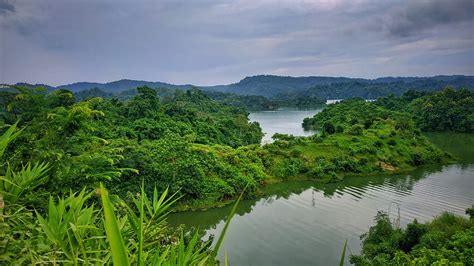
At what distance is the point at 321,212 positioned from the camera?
15.7 meters

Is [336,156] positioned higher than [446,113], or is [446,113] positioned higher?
[446,113]

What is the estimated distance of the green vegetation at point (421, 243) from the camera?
25.3 feet

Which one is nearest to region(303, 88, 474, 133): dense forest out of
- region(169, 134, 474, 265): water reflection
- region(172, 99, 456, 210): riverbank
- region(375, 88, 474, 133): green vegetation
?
region(375, 88, 474, 133): green vegetation

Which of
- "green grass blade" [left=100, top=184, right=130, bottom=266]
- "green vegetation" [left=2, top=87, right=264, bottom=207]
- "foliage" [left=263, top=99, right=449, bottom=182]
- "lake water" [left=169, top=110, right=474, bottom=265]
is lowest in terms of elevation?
"lake water" [left=169, top=110, right=474, bottom=265]

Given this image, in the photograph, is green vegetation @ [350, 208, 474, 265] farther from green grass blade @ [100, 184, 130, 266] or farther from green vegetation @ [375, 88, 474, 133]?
green vegetation @ [375, 88, 474, 133]

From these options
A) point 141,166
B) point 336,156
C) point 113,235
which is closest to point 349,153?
point 336,156

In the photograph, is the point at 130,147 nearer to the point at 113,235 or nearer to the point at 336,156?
the point at 336,156

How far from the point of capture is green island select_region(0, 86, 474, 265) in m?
1.45

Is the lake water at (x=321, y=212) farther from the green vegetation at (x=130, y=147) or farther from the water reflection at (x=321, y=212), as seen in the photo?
the green vegetation at (x=130, y=147)

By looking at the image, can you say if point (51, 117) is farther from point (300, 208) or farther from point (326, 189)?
point (326, 189)

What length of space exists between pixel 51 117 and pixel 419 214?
16058mm

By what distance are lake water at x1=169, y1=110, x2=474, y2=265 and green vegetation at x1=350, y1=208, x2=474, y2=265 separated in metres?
1.62

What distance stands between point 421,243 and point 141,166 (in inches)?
431

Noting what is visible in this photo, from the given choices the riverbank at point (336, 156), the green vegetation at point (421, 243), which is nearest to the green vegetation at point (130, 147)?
the riverbank at point (336, 156)
